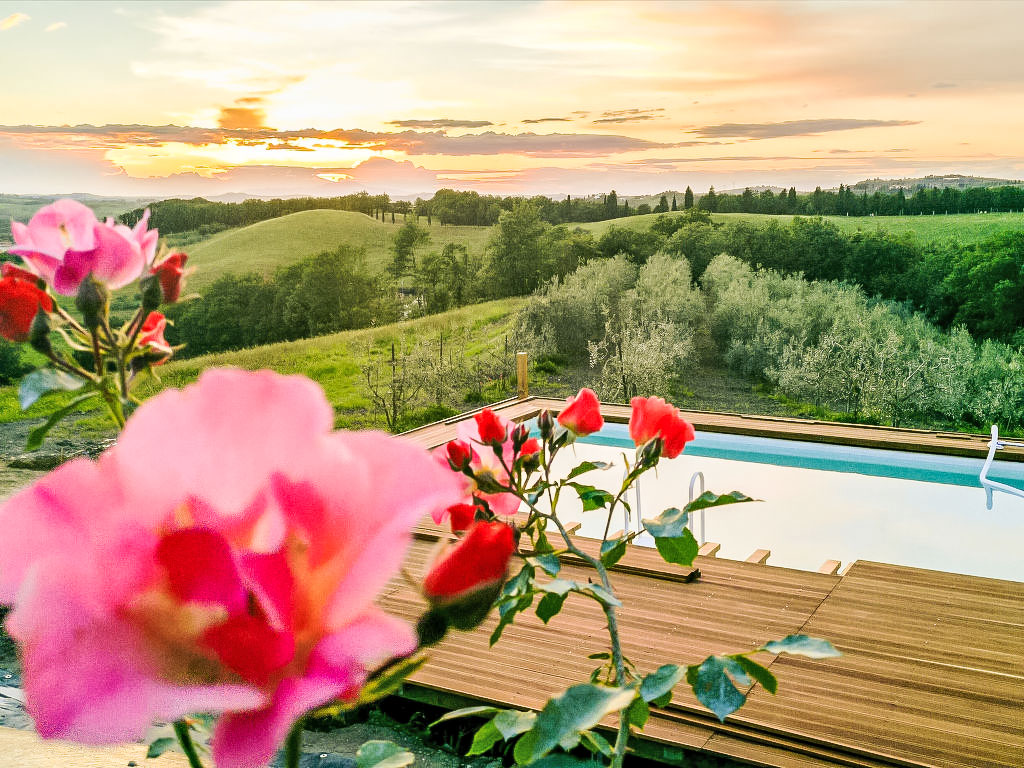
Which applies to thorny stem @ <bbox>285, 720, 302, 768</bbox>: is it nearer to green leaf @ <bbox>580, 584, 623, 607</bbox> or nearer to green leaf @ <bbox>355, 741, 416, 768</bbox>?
green leaf @ <bbox>355, 741, 416, 768</bbox>

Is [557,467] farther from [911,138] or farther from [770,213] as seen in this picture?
[911,138]

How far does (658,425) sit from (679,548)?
5.0 inches

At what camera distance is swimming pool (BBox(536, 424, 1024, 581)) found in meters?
5.20

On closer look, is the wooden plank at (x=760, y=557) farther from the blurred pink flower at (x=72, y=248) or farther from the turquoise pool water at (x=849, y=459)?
the blurred pink flower at (x=72, y=248)

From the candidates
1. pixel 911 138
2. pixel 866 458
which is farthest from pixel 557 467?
pixel 911 138

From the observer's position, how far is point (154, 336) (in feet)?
1.80

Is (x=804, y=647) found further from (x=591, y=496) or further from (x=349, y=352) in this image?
(x=349, y=352)

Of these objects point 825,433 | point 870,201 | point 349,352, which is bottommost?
point 349,352

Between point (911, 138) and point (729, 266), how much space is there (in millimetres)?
2995

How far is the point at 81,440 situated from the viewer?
8.01 metres

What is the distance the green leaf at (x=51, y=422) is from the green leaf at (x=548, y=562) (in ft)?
1.18

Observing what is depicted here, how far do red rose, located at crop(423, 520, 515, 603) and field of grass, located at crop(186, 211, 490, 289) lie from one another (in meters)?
10.8

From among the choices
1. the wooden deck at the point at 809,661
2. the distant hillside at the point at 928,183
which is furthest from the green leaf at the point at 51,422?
the distant hillside at the point at 928,183

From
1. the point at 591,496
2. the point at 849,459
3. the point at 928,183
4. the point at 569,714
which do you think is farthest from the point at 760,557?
the point at 928,183
